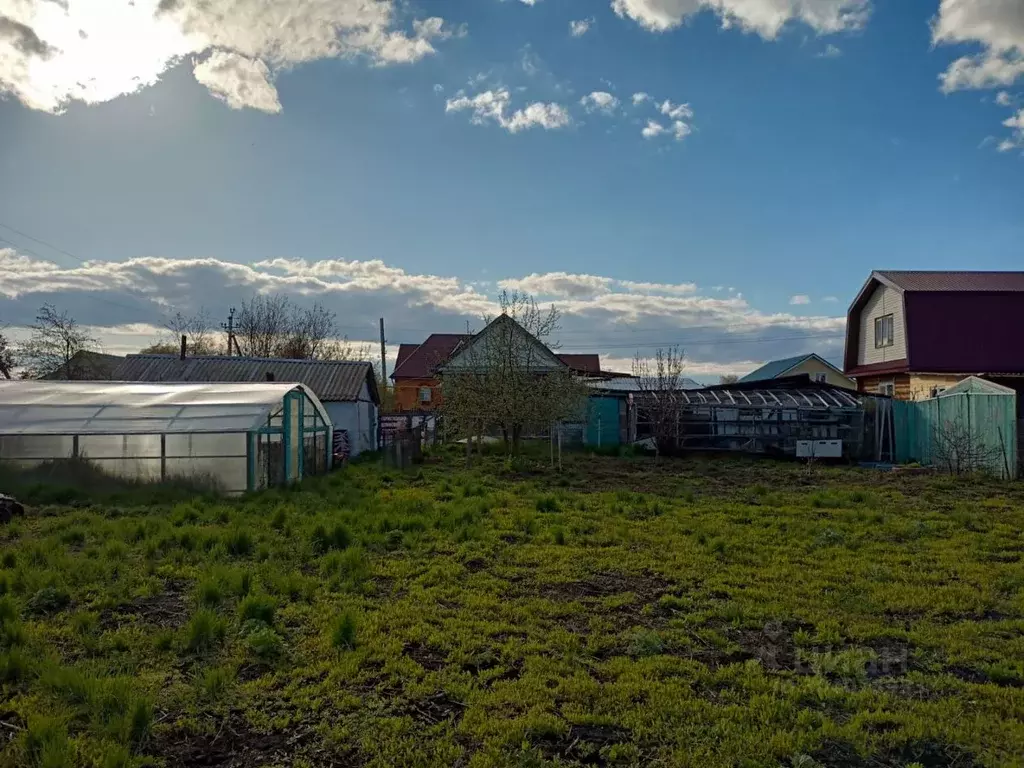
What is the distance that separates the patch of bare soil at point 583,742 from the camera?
3688 mm

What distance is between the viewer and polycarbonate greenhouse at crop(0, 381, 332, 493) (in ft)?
45.8

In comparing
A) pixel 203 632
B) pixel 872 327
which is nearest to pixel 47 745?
pixel 203 632

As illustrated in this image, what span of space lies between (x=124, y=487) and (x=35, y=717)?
11.0 meters

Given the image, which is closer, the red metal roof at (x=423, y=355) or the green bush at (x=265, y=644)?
the green bush at (x=265, y=644)

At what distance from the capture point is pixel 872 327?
25.2 m

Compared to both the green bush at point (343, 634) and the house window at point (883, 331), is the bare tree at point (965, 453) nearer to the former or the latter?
the house window at point (883, 331)

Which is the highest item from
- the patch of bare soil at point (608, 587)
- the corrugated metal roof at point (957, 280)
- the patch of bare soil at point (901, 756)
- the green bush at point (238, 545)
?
the corrugated metal roof at point (957, 280)

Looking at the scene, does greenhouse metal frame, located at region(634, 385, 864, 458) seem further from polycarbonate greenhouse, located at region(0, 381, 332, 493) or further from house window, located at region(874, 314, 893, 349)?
polycarbonate greenhouse, located at region(0, 381, 332, 493)

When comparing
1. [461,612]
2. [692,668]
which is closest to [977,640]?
[692,668]

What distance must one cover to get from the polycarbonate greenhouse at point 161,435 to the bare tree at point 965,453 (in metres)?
14.7

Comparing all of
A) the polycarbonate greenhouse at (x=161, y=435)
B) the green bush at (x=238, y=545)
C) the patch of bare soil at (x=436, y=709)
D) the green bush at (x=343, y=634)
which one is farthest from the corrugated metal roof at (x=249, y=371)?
the patch of bare soil at (x=436, y=709)

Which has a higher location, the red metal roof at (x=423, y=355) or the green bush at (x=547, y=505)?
the red metal roof at (x=423, y=355)

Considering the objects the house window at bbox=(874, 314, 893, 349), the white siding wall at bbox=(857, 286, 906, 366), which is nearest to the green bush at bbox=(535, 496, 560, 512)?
the white siding wall at bbox=(857, 286, 906, 366)

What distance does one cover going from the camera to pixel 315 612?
5.99 metres
